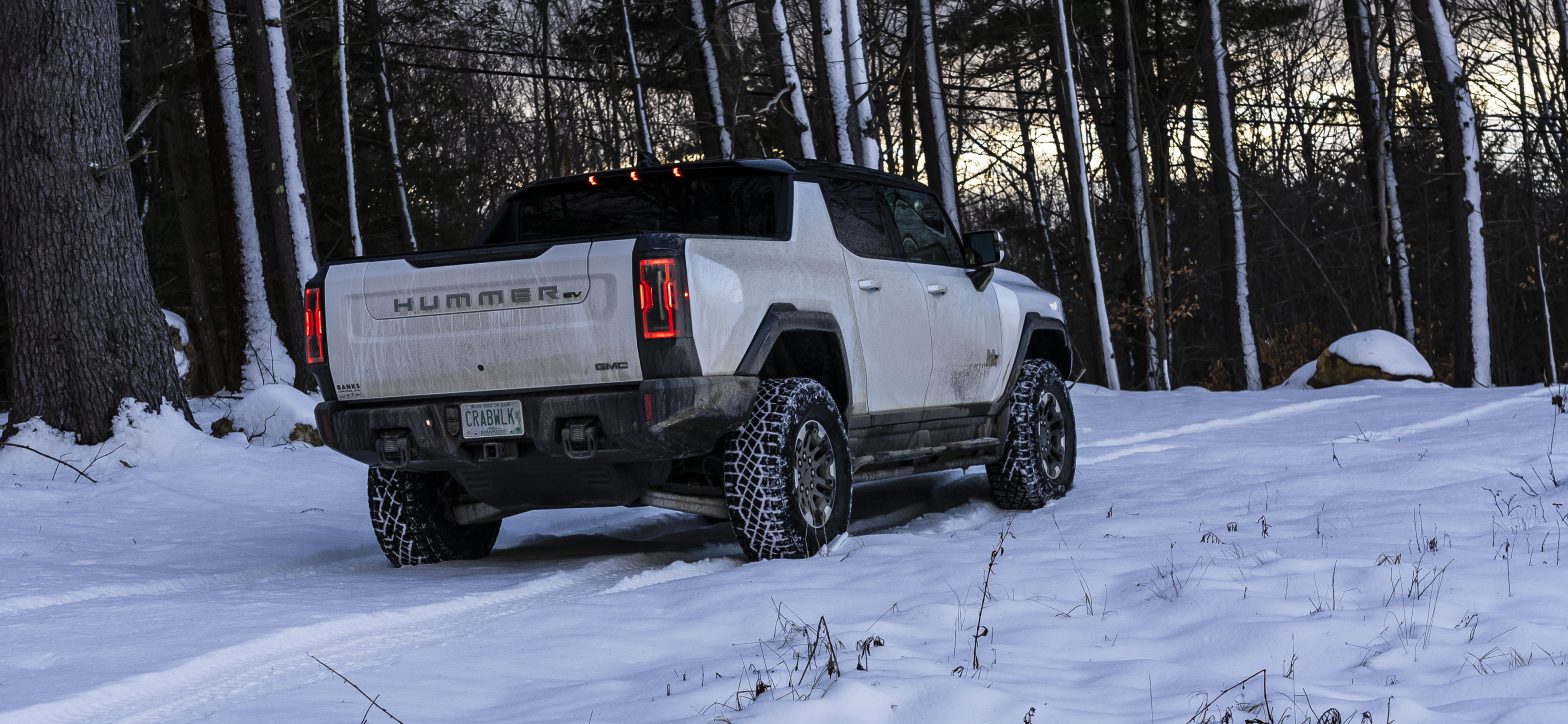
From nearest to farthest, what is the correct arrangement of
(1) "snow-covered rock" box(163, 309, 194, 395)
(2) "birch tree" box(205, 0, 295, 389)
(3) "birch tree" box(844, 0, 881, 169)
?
(3) "birch tree" box(844, 0, 881, 169)
(2) "birch tree" box(205, 0, 295, 389)
(1) "snow-covered rock" box(163, 309, 194, 395)

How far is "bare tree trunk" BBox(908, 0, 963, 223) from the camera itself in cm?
2062

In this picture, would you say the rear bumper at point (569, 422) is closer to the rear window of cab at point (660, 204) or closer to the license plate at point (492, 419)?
the license plate at point (492, 419)

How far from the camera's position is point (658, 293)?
5438 mm

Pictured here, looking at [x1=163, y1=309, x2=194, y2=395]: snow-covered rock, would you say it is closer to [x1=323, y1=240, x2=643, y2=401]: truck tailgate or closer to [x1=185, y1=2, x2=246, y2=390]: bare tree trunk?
[x1=185, y1=2, x2=246, y2=390]: bare tree trunk

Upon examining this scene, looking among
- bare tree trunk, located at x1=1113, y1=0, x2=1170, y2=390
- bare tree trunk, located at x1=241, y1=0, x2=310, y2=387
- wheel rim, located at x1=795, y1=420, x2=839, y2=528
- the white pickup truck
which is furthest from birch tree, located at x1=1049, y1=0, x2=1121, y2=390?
wheel rim, located at x1=795, y1=420, x2=839, y2=528

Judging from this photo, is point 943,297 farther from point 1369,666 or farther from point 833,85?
point 833,85

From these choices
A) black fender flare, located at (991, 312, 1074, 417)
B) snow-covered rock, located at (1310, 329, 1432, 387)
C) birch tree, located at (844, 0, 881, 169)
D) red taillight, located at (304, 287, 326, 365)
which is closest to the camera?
red taillight, located at (304, 287, 326, 365)

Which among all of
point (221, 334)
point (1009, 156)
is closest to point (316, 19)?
point (221, 334)

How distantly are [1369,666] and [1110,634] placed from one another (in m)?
0.78

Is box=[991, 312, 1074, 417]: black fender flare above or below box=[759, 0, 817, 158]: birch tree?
below

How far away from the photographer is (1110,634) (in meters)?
4.35

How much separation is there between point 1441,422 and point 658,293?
303 inches

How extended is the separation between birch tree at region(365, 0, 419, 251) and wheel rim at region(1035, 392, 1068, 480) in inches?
736

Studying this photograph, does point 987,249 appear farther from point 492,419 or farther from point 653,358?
point 492,419
